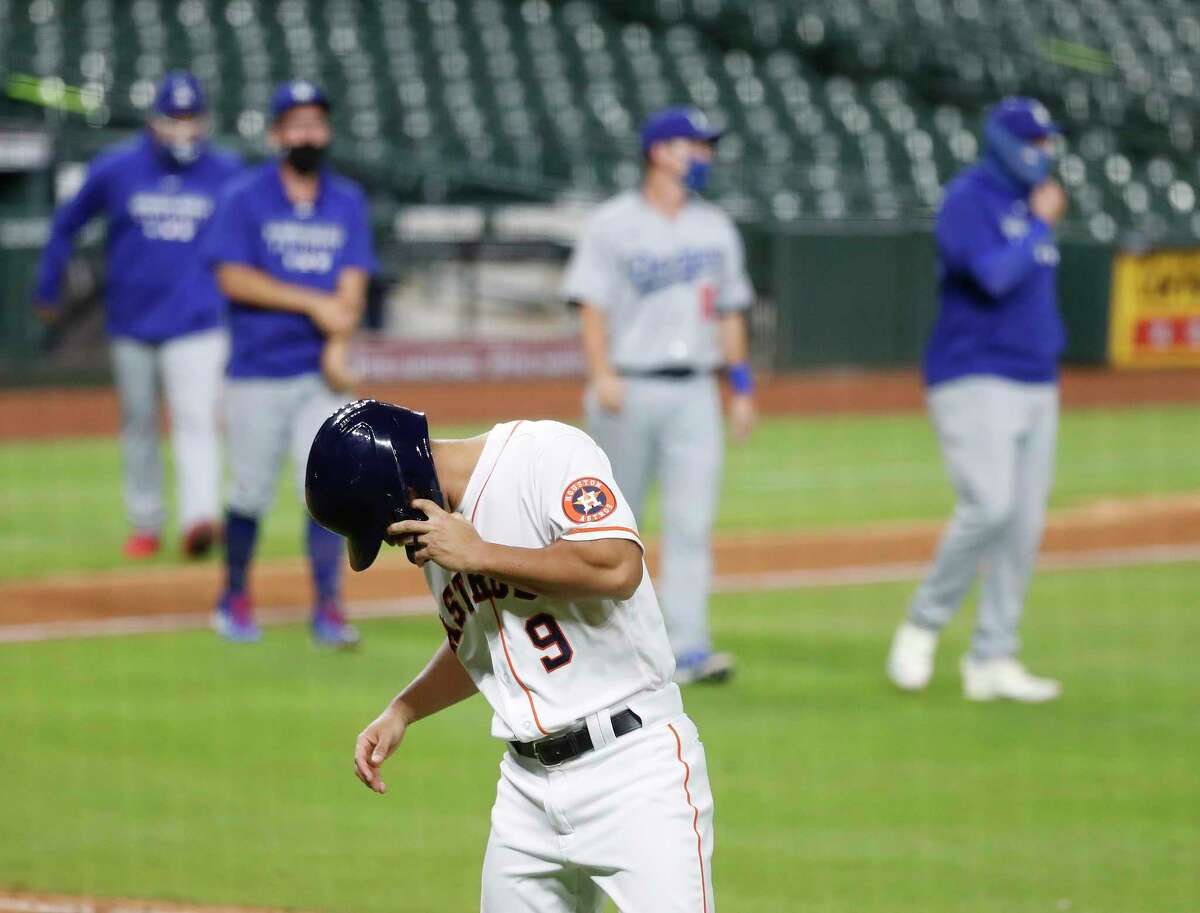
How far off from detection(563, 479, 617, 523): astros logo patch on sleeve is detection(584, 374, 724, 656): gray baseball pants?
4191 mm

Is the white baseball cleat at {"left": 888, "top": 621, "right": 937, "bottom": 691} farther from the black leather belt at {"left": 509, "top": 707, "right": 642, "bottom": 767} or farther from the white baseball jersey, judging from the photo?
the black leather belt at {"left": 509, "top": 707, "right": 642, "bottom": 767}

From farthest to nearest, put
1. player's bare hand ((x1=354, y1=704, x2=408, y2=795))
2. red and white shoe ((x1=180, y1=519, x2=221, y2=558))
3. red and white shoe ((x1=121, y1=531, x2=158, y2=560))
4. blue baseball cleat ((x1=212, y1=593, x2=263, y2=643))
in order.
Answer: red and white shoe ((x1=121, y1=531, x2=158, y2=560)) → red and white shoe ((x1=180, y1=519, x2=221, y2=558)) → blue baseball cleat ((x1=212, y1=593, x2=263, y2=643)) → player's bare hand ((x1=354, y1=704, x2=408, y2=795))

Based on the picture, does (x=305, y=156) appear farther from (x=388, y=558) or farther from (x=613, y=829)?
(x=613, y=829)

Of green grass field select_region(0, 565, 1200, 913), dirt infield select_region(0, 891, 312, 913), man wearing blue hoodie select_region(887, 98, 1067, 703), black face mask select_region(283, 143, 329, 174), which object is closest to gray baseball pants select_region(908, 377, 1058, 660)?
man wearing blue hoodie select_region(887, 98, 1067, 703)

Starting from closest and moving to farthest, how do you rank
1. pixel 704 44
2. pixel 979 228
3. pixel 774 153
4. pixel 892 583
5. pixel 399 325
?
pixel 979 228 < pixel 892 583 < pixel 399 325 < pixel 774 153 < pixel 704 44

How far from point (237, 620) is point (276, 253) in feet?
5.28

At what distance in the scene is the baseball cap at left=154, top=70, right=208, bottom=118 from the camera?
32.7 feet

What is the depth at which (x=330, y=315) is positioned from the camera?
804 cm

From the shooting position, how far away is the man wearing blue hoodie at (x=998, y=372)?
277 inches

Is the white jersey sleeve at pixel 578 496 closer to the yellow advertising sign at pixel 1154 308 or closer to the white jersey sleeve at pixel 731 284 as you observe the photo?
the white jersey sleeve at pixel 731 284

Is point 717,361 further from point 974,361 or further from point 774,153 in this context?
point 774,153

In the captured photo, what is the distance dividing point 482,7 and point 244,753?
70.3 ft

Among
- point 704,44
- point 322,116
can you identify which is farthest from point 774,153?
point 322,116

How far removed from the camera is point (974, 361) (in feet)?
23.2
